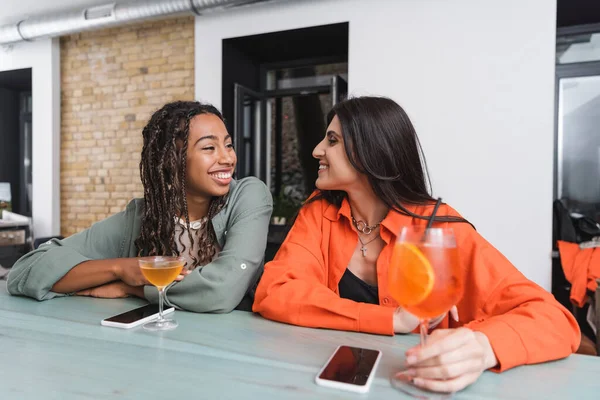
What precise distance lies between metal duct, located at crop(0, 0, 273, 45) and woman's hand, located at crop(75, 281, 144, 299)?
3236 millimetres

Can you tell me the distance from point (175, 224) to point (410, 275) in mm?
1146

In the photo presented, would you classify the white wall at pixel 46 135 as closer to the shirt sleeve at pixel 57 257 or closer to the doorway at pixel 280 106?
the doorway at pixel 280 106

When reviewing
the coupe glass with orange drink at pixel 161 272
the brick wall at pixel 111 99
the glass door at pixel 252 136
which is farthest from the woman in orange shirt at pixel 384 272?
the brick wall at pixel 111 99

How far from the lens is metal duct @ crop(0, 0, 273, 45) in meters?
4.07

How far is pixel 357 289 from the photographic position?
1384 millimetres

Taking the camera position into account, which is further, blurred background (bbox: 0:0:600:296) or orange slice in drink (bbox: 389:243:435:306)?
blurred background (bbox: 0:0:600:296)

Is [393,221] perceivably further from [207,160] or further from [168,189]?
[168,189]

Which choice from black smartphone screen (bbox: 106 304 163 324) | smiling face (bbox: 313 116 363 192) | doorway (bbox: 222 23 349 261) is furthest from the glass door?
black smartphone screen (bbox: 106 304 163 324)

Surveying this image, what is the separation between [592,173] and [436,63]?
1.87 metres

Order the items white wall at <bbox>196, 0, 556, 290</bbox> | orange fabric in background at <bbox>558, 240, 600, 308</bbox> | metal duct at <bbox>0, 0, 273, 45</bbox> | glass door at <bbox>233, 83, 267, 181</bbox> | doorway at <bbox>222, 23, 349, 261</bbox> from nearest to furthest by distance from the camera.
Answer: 1. orange fabric in background at <bbox>558, 240, 600, 308</bbox>
2. white wall at <bbox>196, 0, 556, 290</bbox>
3. metal duct at <bbox>0, 0, 273, 45</bbox>
4. doorway at <bbox>222, 23, 349, 261</bbox>
5. glass door at <bbox>233, 83, 267, 181</bbox>

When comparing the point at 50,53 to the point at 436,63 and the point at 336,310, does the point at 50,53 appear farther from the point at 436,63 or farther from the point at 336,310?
the point at 336,310

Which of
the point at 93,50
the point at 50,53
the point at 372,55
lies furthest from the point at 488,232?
the point at 50,53

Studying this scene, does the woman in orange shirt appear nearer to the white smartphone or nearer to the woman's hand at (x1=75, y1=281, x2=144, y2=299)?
the white smartphone

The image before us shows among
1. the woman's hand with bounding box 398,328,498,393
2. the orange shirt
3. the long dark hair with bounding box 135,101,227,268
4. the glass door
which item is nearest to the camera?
the woman's hand with bounding box 398,328,498,393
